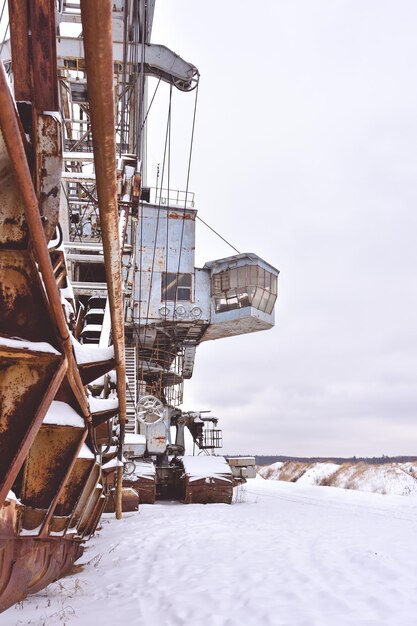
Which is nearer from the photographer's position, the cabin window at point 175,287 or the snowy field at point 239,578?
the snowy field at point 239,578

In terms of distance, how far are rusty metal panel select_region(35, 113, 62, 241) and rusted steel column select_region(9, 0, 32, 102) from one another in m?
0.15

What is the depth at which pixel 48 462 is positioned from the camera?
3.74 metres

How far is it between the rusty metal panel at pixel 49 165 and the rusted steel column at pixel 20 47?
154 mm

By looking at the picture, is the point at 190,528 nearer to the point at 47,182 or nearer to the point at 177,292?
the point at 47,182

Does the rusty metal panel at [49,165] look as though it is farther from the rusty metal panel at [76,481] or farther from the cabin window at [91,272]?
the cabin window at [91,272]

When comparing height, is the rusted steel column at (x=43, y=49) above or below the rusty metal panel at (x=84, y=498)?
above

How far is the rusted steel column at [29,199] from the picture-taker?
6.68 ft

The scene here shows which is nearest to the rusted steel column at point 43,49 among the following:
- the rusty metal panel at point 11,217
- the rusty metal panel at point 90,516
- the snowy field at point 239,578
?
the rusty metal panel at point 11,217

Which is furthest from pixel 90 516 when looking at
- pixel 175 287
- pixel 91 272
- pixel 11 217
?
pixel 175 287

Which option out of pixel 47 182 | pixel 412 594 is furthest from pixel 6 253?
pixel 412 594

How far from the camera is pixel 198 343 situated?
26.9 meters

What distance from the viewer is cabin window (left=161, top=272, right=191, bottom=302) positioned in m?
24.6

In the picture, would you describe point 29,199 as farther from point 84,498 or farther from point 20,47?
point 84,498

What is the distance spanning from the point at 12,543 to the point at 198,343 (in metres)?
23.6
